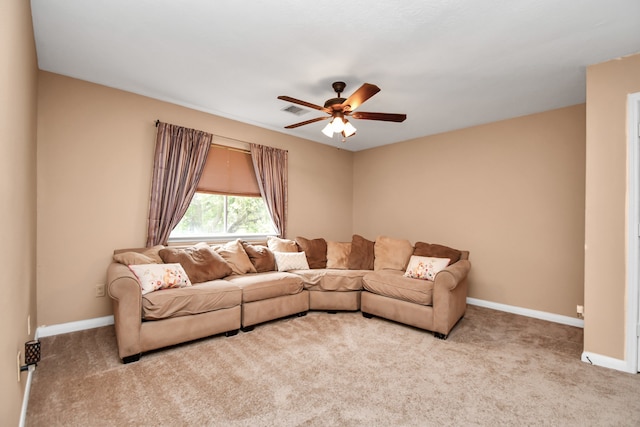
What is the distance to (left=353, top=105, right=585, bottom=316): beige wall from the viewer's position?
12.4 ft

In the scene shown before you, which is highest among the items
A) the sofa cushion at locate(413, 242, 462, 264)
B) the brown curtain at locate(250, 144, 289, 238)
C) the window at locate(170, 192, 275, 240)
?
the brown curtain at locate(250, 144, 289, 238)

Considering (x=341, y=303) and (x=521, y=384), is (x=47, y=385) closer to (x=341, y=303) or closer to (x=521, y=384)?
(x=341, y=303)

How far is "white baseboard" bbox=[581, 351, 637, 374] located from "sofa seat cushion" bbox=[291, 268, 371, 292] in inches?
89.2

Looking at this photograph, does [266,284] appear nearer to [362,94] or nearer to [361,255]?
[361,255]

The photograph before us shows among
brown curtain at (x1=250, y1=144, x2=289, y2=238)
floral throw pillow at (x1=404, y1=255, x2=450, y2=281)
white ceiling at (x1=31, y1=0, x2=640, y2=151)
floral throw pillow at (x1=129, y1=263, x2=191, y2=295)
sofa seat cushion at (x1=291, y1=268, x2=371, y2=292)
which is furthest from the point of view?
A: brown curtain at (x1=250, y1=144, x2=289, y2=238)

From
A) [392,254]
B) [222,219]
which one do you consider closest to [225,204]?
[222,219]

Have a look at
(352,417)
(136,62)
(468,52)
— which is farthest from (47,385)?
(468,52)

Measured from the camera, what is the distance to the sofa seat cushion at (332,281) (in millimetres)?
3980

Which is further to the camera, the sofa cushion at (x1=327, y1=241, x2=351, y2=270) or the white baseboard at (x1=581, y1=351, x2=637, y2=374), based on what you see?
the sofa cushion at (x1=327, y1=241, x2=351, y2=270)

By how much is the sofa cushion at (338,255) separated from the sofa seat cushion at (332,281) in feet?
1.51

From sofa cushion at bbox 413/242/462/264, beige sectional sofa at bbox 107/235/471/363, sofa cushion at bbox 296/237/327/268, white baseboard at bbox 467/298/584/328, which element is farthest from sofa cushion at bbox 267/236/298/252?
white baseboard at bbox 467/298/584/328

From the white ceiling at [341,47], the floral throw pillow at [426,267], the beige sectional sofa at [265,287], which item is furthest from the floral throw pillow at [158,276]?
the floral throw pillow at [426,267]

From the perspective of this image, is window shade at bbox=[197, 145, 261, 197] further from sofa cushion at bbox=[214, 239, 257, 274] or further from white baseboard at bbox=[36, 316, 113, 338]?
white baseboard at bbox=[36, 316, 113, 338]

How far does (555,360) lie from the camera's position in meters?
2.74
